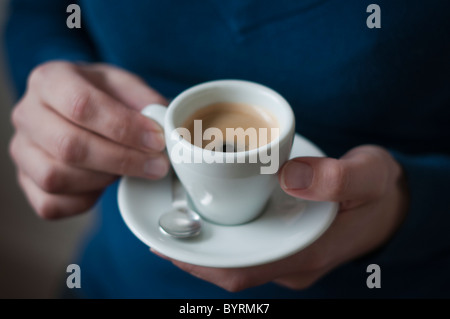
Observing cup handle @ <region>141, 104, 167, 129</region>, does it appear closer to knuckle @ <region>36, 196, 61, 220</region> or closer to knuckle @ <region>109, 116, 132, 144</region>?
knuckle @ <region>109, 116, 132, 144</region>

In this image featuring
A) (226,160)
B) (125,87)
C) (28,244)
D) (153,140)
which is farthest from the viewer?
(28,244)

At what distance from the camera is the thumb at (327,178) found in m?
0.60

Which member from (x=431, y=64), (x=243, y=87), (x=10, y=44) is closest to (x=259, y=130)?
(x=243, y=87)

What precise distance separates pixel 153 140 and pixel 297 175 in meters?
0.23

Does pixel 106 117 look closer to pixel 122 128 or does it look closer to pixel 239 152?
pixel 122 128

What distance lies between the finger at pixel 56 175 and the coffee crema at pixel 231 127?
7.8 inches

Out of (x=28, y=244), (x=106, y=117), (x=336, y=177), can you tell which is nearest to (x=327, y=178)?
(x=336, y=177)

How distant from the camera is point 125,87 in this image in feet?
Answer: 2.52

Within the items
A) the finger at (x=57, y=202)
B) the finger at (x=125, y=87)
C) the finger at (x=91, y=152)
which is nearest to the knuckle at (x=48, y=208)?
the finger at (x=57, y=202)

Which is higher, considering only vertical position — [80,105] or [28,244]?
[80,105]

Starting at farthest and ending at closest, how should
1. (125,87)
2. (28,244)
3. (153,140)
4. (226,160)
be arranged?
(28,244), (125,87), (153,140), (226,160)

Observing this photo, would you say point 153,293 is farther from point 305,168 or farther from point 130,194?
point 305,168

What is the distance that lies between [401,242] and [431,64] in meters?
0.32

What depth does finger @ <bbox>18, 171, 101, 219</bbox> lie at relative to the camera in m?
0.80
